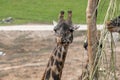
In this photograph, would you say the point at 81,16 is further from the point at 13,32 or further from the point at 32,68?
the point at 32,68

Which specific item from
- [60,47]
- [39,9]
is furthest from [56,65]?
[39,9]

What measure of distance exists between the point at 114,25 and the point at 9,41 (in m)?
12.7

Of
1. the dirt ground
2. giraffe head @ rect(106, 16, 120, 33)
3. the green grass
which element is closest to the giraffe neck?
the dirt ground

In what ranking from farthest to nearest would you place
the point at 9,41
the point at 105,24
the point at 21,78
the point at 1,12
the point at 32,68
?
the point at 1,12
the point at 9,41
the point at 32,68
the point at 21,78
the point at 105,24

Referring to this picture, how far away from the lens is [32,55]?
43.2 ft

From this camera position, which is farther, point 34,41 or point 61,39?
point 34,41

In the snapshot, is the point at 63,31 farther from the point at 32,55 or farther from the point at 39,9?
the point at 39,9

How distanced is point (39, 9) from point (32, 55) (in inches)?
488

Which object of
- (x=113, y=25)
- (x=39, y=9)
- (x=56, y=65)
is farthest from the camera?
(x=39, y=9)

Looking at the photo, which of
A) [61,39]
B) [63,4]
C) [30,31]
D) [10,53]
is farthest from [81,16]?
[61,39]

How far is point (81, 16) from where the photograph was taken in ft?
75.9

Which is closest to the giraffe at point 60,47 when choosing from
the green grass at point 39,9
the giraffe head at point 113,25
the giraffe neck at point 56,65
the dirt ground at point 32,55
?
the giraffe neck at point 56,65

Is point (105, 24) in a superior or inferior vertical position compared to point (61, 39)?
superior

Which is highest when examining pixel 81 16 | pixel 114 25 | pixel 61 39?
pixel 114 25
